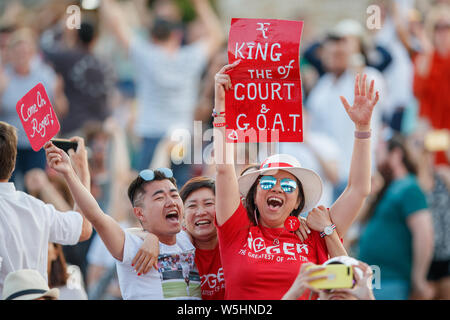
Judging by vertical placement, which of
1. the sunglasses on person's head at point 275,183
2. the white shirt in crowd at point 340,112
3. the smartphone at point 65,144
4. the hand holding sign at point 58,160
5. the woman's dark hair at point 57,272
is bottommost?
the woman's dark hair at point 57,272

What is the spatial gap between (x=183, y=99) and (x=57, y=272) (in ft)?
11.9

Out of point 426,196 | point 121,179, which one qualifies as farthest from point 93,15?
point 426,196

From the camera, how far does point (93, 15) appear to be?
8070 millimetres

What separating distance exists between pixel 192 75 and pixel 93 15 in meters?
1.13

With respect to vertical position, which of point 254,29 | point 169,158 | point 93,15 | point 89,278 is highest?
point 93,15

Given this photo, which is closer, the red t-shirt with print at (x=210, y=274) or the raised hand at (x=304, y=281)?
the raised hand at (x=304, y=281)

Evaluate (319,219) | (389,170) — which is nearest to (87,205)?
(319,219)

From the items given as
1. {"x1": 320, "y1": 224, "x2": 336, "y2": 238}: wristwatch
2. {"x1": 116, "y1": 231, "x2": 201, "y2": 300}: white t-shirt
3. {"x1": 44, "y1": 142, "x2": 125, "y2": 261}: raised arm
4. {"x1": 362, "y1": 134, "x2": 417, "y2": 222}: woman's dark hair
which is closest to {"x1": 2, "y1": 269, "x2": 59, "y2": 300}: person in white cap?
{"x1": 44, "y1": 142, "x2": 125, "y2": 261}: raised arm

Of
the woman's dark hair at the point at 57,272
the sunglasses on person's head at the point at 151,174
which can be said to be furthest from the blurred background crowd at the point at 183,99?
the sunglasses on person's head at the point at 151,174

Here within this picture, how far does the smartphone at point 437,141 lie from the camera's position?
8.39 m

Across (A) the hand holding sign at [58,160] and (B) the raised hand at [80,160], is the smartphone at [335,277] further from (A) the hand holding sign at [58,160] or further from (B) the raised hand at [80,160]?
(B) the raised hand at [80,160]

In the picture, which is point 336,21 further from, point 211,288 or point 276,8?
point 211,288

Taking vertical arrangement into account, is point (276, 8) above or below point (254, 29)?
above
